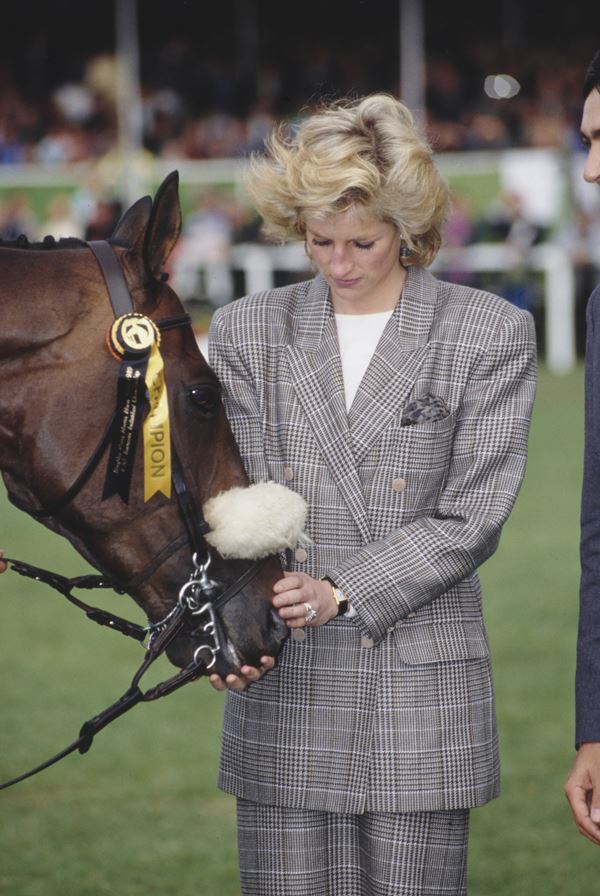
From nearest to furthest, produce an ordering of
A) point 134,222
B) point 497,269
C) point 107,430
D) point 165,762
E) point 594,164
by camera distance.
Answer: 1. point 594,164
2. point 107,430
3. point 134,222
4. point 165,762
5. point 497,269

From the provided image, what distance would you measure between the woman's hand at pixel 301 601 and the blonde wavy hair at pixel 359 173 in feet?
2.47

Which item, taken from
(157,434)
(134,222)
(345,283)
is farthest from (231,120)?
(157,434)

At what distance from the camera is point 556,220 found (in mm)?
16641

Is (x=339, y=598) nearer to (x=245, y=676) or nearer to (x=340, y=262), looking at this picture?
(x=245, y=676)

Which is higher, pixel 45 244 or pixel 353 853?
pixel 45 244

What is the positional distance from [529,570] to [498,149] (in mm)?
11783

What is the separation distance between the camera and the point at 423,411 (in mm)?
2701

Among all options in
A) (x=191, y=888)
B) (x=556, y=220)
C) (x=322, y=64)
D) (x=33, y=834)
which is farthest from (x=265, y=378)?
(x=322, y=64)

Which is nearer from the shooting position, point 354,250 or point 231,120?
point 354,250

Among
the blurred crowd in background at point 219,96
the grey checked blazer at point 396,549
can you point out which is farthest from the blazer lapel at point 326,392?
the blurred crowd in background at point 219,96

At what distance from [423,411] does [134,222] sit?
70 cm

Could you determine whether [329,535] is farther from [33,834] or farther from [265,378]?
[33,834]

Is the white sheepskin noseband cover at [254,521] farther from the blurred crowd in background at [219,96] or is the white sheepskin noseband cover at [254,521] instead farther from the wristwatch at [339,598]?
the blurred crowd in background at [219,96]

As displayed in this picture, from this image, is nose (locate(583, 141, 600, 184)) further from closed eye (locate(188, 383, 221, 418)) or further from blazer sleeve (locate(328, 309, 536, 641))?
closed eye (locate(188, 383, 221, 418))
